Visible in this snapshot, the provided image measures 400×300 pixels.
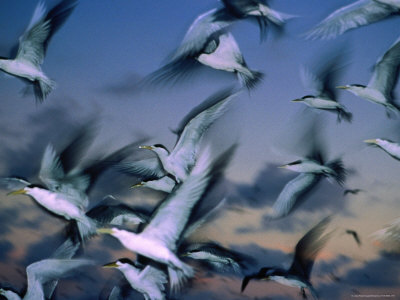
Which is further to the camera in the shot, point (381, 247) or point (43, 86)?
point (43, 86)

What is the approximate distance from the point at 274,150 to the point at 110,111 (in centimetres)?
47

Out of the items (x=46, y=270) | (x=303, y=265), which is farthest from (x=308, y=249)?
(x=46, y=270)

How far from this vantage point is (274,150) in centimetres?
115

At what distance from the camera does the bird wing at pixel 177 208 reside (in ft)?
3.43

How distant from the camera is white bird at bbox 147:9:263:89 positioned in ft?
3.81

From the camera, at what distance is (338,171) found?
3.68ft

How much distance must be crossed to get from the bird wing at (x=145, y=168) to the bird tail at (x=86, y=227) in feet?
0.54

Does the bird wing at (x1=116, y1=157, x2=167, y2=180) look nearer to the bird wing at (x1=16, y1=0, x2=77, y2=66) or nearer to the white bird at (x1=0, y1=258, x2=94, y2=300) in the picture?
the white bird at (x1=0, y1=258, x2=94, y2=300)

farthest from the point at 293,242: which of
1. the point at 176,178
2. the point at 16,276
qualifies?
the point at 16,276

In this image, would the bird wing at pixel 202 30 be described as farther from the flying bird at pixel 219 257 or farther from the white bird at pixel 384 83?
the flying bird at pixel 219 257

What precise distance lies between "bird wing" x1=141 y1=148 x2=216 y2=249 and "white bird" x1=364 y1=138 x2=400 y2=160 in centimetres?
45

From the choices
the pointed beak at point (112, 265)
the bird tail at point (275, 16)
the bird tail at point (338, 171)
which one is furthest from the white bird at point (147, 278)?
the bird tail at point (275, 16)

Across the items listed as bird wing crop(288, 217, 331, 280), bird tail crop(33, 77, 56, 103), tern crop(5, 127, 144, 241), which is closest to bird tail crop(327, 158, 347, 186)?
bird wing crop(288, 217, 331, 280)

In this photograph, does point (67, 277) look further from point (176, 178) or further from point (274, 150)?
point (274, 150)
